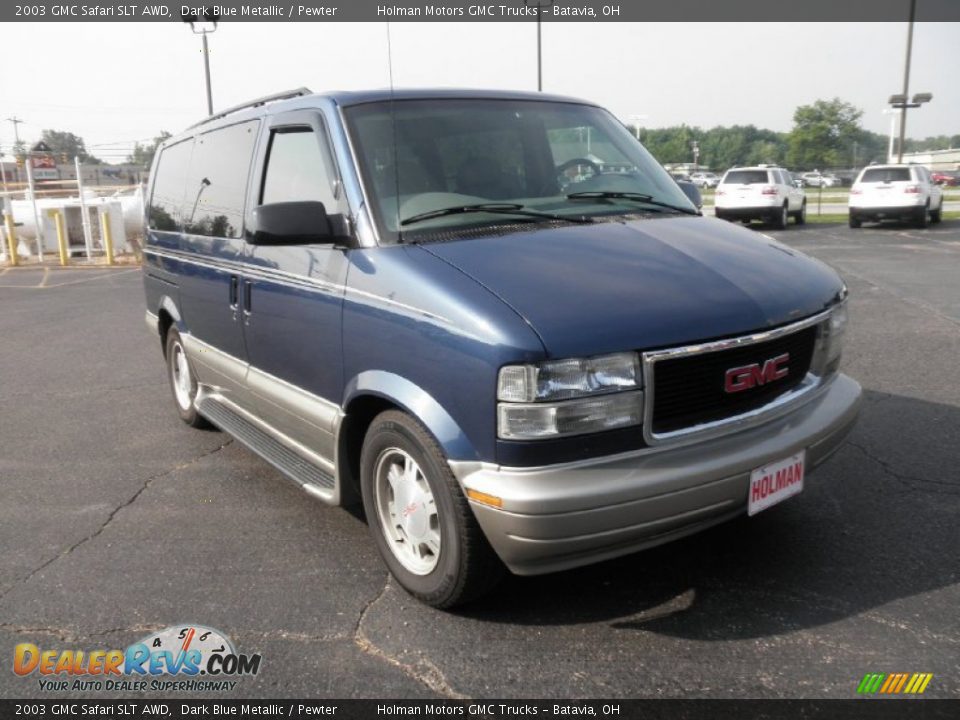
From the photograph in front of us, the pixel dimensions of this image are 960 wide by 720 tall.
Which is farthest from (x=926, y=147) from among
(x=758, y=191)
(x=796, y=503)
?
(x=796, y=503)

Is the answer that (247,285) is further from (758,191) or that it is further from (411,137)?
(758,191)

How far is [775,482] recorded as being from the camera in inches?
119

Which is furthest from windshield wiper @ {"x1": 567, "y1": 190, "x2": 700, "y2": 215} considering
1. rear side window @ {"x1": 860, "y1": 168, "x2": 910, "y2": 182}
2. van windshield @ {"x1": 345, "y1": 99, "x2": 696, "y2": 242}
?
rear side window @ {"x1": 860, "y1": 168, "x2": 910, "y2": 182}

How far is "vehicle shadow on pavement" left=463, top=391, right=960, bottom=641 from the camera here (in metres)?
3.05

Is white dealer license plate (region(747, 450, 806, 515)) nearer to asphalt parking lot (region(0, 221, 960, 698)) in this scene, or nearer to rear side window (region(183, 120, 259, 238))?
asphalt parking lot (region(0, 221, 960, 698))

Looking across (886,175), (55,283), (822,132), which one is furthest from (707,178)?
(55,283)

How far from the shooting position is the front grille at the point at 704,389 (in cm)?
278

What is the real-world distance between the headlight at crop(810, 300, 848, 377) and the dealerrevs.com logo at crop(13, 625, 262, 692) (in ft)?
8.32

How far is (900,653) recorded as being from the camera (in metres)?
2.77

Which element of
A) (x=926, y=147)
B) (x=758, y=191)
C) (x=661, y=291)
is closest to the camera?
(x=661, y=291)

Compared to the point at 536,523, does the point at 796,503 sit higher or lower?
lower

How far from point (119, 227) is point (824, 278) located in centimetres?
1982

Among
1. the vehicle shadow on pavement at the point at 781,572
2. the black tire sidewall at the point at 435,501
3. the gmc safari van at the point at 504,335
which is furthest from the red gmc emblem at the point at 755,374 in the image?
the black tire sidewall at the point at 435,501
